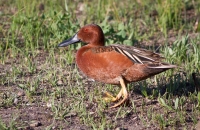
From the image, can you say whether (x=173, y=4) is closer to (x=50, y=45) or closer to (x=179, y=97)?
(x=50, y=45)

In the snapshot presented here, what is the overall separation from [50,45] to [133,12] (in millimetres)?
1992

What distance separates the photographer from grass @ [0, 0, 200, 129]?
5.43 meters

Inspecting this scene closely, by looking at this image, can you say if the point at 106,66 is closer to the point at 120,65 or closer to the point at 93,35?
the point at 120,65

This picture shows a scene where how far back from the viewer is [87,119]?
210 inches

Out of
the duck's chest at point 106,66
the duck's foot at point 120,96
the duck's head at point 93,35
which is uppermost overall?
the duck's head at point 93,35

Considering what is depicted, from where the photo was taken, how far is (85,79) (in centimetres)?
663

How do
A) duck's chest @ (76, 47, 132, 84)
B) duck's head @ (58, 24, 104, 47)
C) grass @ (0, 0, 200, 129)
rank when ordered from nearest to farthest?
grass @ (0, 0, 200, 129), duck's chest @ (76, 47, 132, 84), duck's head @ (58, 24, 104, 47)

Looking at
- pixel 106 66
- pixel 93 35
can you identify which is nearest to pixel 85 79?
pixel 93 35

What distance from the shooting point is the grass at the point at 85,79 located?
5.43 meters

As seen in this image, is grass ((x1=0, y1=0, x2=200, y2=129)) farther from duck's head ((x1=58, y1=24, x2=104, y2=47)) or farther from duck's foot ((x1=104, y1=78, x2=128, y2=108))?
duck's head ((x1=58, y1=24, x2=104, y2=47))

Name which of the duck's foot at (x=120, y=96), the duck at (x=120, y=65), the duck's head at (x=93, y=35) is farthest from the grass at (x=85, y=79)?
the duck's head at (x=93, y=35)

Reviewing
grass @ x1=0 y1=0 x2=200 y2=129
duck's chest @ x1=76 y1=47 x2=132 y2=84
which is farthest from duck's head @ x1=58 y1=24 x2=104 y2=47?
grass @ x1=0 y1=0 x2=200 y2=129

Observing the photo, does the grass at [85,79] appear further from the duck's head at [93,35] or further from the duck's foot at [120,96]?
the duck's head at [93,35]

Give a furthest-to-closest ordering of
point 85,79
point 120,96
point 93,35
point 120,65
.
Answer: point 85,79 < point 93,35 < point 120,96 < point 120,65
